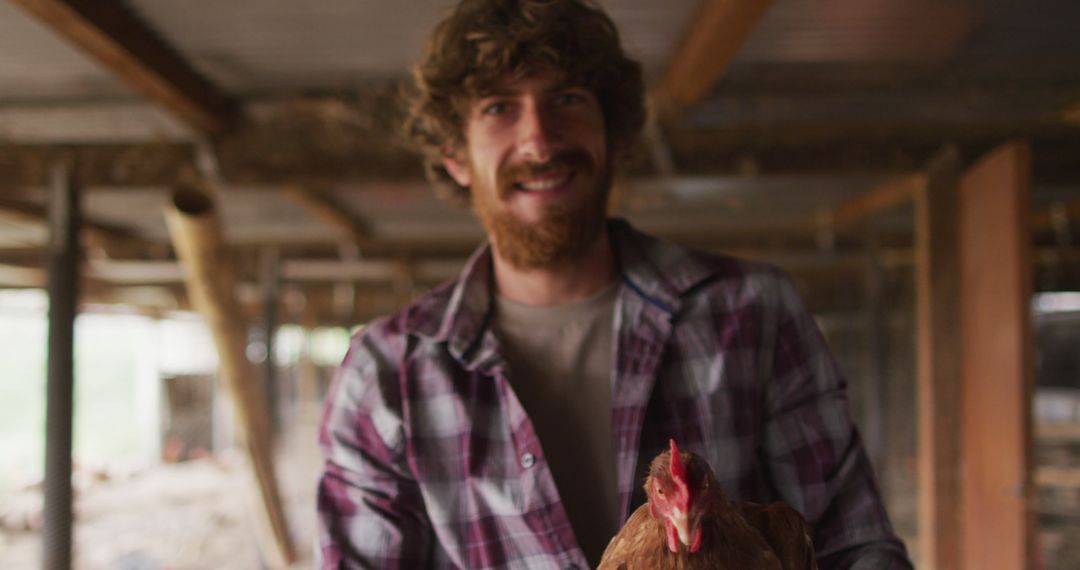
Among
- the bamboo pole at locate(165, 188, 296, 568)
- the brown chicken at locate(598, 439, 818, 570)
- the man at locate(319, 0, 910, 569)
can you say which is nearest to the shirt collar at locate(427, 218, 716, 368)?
the man at locate(319, 0, 910, 569)

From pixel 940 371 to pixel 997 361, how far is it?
1.03 ft

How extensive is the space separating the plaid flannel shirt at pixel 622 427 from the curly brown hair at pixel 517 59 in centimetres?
44

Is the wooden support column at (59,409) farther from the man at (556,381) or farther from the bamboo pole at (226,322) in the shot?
the man at (556,381)

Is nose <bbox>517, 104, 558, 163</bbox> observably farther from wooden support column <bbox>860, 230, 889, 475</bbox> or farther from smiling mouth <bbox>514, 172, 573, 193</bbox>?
wooden support column <bbox>860, 230, 889, 475</bbox>

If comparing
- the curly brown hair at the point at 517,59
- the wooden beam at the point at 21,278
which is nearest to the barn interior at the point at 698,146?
the curly brown hair at the point at 517,59

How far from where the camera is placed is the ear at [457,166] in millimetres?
1677

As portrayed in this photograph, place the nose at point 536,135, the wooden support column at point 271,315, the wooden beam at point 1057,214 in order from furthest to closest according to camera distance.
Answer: the wooden support column at point 271,315, the wooden beam at point 1057,214, the nose at point 536,135

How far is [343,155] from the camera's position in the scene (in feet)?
10.8

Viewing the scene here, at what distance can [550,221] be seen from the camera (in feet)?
4.54

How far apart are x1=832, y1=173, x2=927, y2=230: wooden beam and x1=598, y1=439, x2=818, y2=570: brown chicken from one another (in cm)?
280

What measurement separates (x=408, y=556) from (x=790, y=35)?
94.1 inches

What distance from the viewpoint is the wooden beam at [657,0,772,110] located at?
2129mm

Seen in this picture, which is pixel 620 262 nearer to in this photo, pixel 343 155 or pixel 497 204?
pixel 497 204

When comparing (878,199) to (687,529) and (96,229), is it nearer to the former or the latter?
(687,529)
